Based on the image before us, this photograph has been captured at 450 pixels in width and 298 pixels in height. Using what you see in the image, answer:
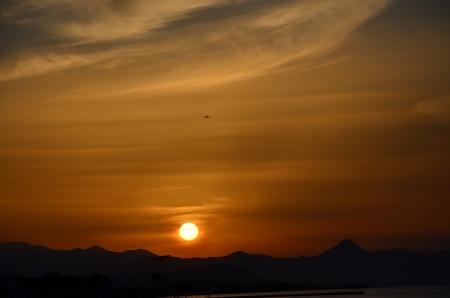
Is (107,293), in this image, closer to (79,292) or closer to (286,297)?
(79,292)

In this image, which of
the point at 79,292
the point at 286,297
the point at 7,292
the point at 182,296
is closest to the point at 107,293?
the point at 79,292

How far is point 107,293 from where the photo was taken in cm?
10188

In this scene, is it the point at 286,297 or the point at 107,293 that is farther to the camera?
the point at 286,297

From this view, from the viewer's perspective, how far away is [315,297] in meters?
199

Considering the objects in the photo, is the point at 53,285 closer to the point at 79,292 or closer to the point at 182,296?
the point at 79,292

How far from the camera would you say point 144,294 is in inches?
4651

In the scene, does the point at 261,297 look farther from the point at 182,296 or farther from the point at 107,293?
the point at 107,293

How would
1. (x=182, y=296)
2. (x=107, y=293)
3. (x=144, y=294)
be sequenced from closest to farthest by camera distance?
(x=107, y=293)
(x=144, y=294)
(x=182, y=296)

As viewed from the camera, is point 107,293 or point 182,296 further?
point 182,296

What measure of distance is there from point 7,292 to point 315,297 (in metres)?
115

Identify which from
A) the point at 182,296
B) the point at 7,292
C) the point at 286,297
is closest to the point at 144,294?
the point at 7,292

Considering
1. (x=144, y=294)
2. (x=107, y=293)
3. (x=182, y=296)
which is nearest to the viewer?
(x=107, y=293)

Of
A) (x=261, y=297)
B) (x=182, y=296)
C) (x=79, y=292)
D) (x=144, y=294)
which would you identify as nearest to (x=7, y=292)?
(x=79, y=292)

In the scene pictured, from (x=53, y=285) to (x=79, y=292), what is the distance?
621 inches
